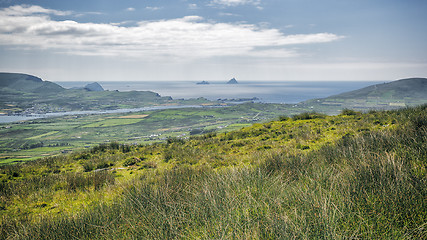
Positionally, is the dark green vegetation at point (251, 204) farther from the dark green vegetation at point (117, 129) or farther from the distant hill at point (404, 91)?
the distant hill at point (404, 91)

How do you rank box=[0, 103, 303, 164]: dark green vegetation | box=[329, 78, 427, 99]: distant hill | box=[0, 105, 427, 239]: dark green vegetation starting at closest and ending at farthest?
box=[0, 105, 427, 239]: dark green vegetation < box=[0, 103, 303, 164]: dark green vegetation < box=[329, 78, 427, 99]: distant hill

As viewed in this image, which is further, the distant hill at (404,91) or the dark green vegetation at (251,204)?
the distant hill at (404,91)

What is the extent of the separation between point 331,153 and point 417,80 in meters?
213

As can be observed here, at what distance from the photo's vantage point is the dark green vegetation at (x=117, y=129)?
63.1 metres

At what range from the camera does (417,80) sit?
155875 mm

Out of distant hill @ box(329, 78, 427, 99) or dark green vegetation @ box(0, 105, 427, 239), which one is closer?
dark green vegetation @ box(0, 105, 427, 239)

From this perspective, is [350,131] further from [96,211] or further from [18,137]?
[18,137]

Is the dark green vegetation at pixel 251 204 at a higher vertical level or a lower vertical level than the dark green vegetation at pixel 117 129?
higher

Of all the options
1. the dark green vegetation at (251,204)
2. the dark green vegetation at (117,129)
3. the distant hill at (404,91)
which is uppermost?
→ the distant hill at (404,91)

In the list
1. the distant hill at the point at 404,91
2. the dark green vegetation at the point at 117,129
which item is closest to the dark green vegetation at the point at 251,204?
the dark green vegetation at the point at 117,129

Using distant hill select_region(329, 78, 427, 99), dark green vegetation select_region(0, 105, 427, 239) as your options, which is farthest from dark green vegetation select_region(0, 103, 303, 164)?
distant hill select_region(329, 78, 427, 99)

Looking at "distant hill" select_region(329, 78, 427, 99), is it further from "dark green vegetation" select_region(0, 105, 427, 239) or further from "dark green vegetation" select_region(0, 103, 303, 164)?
"dark green vegetation" select_region(0, 105, 427, 239)

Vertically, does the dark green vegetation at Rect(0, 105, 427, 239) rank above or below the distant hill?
below

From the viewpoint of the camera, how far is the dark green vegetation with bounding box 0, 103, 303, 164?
207ft
